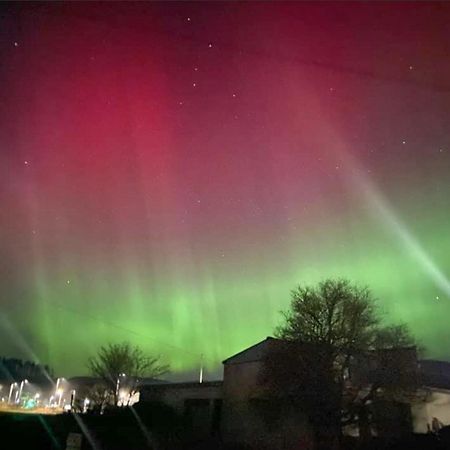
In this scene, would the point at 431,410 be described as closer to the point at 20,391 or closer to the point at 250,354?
the point at 250,354

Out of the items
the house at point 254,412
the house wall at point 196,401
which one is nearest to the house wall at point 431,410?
the house at point 254,412

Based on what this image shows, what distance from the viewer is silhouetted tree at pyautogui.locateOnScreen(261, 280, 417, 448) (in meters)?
29.4

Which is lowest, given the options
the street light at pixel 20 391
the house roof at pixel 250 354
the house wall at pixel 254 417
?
the house wall at pixel 254 417

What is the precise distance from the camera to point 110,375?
69688 millimetres

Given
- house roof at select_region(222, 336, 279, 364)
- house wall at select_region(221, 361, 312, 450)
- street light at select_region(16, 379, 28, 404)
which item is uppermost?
street light at select_region(16, 379, 28, 404)

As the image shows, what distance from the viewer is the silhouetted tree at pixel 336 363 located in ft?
96.4

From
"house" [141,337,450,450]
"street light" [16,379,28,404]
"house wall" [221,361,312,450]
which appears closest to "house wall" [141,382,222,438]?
"house" [141,337,450,450]

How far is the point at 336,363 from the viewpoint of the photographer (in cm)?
3067

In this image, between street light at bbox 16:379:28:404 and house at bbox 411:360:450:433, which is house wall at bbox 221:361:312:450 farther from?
street light at bbox 16:379:28:404

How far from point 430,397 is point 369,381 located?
940 cm

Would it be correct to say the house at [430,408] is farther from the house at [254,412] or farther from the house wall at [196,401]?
the house wall at [196,401]

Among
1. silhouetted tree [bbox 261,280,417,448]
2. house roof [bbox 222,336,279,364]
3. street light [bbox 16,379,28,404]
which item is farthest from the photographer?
street light [bbox 16,379,28,404]

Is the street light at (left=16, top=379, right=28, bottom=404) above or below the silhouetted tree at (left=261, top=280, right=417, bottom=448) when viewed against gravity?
above

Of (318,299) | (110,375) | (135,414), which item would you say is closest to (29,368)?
(110,375)
